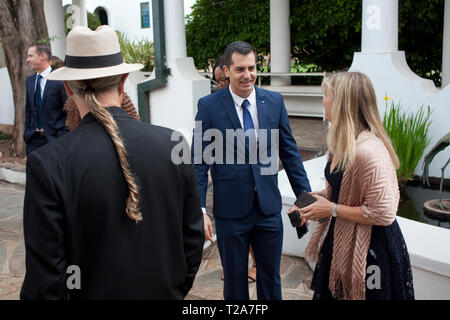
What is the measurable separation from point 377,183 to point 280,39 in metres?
9.41

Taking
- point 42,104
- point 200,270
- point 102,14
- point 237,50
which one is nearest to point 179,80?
point 42,104

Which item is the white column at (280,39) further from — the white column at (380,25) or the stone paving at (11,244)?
the stone paving at (11,244)

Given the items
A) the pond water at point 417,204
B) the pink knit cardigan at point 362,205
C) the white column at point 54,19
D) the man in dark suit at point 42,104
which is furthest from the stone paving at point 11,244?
the pond water at point 417,204

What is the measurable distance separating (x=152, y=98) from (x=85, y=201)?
23.2 ft

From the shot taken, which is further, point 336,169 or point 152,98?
point 152,98

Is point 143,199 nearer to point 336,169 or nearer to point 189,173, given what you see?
point 189,173

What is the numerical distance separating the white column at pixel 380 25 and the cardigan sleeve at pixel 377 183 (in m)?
4.09

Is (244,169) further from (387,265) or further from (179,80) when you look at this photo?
(179,80)

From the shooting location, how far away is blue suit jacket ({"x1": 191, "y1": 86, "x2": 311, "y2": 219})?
10.7ft

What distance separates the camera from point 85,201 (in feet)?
5.58

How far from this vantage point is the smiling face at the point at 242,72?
10.6 feet

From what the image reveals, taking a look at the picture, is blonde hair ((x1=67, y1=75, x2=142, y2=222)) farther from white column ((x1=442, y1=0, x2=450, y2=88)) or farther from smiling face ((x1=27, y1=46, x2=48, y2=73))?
white column ((x1=442, y1=0, x2=450, y2=88))

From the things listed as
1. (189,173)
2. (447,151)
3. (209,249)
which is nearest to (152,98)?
(209,249)

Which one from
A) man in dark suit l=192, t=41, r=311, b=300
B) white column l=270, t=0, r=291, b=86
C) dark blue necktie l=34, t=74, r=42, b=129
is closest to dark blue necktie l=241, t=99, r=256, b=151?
man in dark suit l=192, t=41, r=311, b=300
